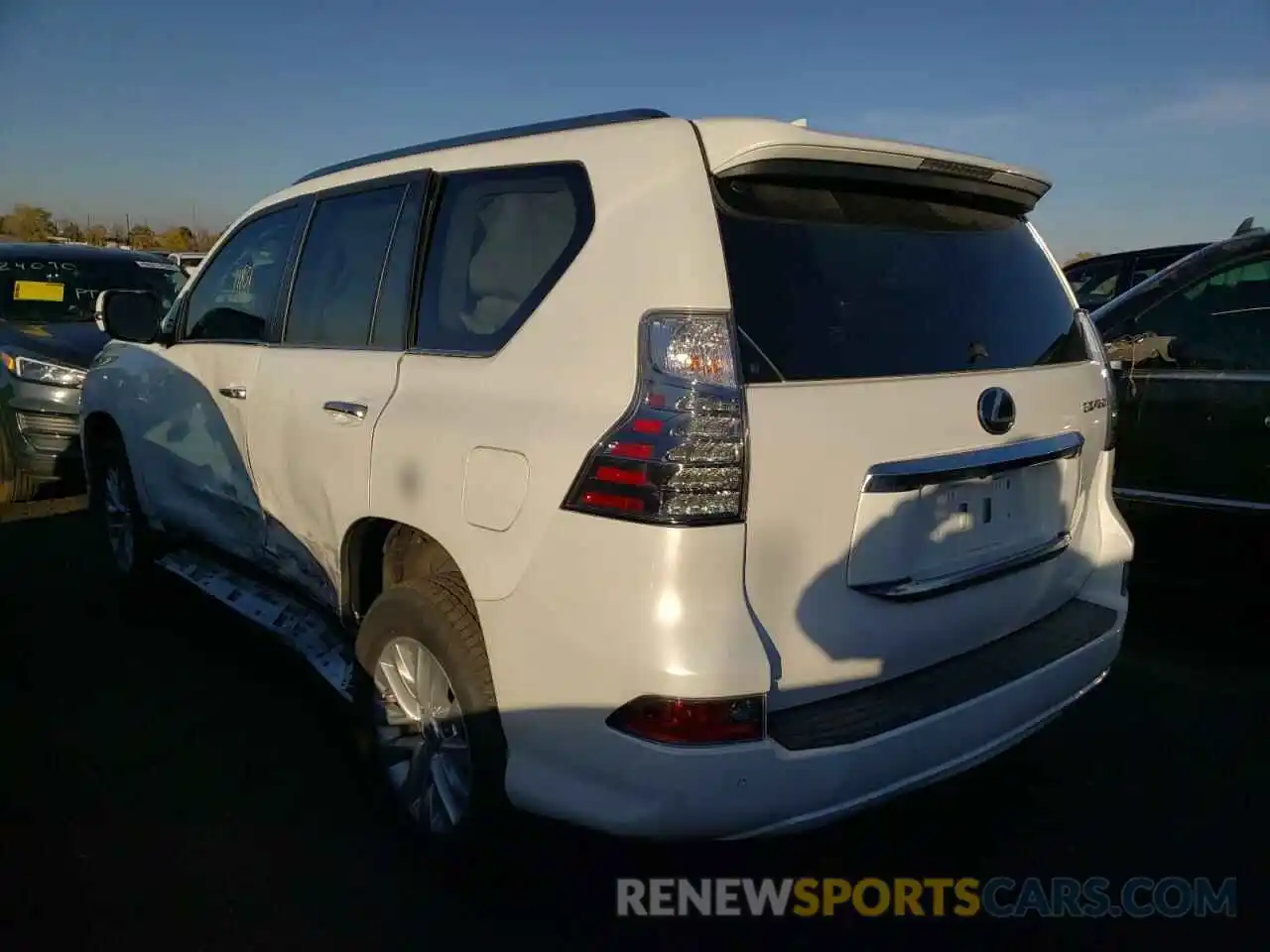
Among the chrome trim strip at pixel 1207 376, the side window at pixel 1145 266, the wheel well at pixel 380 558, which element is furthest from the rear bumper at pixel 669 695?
the side window at pixel 1145 266

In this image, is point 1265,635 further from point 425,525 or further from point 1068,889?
point 425,525

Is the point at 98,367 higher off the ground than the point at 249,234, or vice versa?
the point at 249,234

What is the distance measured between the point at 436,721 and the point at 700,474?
45.1 inches

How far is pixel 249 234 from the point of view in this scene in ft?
13.4

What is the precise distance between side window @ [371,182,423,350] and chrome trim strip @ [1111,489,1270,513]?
305 cm

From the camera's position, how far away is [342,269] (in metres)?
3.34

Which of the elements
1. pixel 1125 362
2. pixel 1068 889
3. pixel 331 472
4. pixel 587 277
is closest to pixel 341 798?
pixel 331 472

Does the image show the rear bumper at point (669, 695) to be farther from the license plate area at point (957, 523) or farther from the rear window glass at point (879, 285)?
the rear window glass at point (879, 285)

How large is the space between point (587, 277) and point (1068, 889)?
2.08 meters

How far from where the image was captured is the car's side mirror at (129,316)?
440 centimetres

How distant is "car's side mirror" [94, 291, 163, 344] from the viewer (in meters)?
4.40

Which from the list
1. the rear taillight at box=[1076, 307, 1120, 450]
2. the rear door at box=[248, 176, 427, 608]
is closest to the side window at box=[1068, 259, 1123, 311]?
the rear taillight at box=[1076, 307, 1120, 450]

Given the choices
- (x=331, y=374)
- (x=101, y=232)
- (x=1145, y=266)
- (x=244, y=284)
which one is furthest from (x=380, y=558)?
(x=101, y=232)

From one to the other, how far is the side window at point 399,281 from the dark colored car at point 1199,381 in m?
3.15
